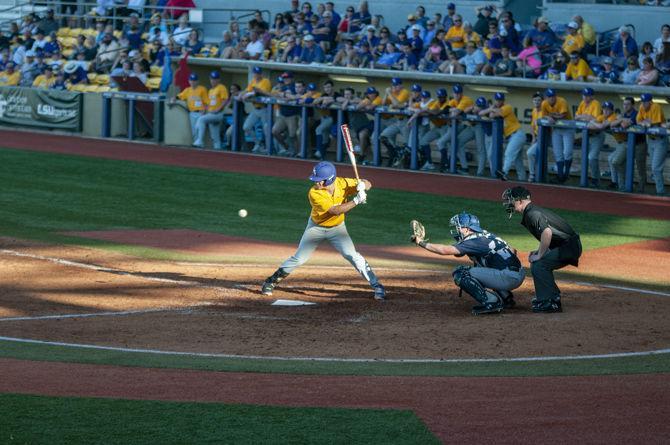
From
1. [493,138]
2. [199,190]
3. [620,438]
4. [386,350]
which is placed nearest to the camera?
[620,438]

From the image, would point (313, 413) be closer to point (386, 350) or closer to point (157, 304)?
point (386, 350)

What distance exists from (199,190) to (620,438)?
610 inches

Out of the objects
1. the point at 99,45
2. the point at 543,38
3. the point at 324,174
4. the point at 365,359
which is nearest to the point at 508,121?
the point at 543,38

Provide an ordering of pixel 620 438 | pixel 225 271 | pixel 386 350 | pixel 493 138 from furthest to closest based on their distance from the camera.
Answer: pixel 493 138 → pixel 225 271 → pixel 386 350 → pixel 620 438

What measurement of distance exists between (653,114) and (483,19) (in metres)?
7.38

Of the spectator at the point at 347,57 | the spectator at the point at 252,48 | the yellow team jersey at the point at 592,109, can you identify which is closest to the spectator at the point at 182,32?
the spectator at the point at 252,48

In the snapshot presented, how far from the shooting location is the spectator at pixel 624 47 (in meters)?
24.7

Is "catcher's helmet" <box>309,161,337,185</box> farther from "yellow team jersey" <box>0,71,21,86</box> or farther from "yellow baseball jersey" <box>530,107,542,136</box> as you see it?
"yellow team jersey" <box>0,71,21,86</box>

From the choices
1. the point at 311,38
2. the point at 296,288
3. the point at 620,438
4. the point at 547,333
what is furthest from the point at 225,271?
the point at 311,38

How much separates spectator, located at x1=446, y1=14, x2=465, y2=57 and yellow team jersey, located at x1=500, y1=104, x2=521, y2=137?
4090 millimetres

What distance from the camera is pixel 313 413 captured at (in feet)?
24.7

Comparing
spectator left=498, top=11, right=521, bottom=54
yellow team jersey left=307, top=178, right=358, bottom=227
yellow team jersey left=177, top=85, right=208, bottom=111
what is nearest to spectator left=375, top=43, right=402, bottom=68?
spectator left=498, top=11, right=521, bottom=54

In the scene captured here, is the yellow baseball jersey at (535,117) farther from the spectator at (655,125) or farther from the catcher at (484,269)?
the catcher at (484,269)

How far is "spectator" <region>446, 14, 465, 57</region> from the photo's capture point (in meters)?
27.6
